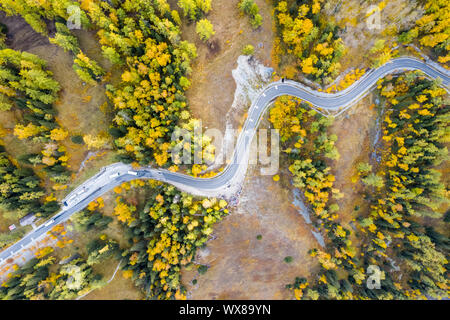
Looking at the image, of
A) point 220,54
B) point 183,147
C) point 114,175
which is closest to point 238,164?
point 183,147

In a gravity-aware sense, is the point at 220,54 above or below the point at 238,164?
above

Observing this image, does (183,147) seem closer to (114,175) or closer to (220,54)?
(114,175)

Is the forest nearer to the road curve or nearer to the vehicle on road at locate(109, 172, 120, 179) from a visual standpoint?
the road curve

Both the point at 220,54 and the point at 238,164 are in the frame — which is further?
the point at 238,164

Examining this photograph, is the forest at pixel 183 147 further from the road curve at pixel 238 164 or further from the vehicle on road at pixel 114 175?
the vehicle on road at pixel 114 175

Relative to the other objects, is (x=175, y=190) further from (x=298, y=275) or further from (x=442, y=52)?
(x=442, y=52)

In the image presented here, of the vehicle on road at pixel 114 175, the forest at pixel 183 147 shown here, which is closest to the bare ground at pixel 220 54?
the forest at pixel 183 147

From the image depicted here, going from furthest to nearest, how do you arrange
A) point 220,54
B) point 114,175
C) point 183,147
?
point 114,175 → point 220,54 → point 183,147

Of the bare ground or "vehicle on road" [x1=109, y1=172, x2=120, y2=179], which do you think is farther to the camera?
"vehicle on road" [x1=109, y1=172, x2=120, y2=179]

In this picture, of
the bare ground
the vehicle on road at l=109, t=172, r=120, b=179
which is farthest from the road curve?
the bare ground
